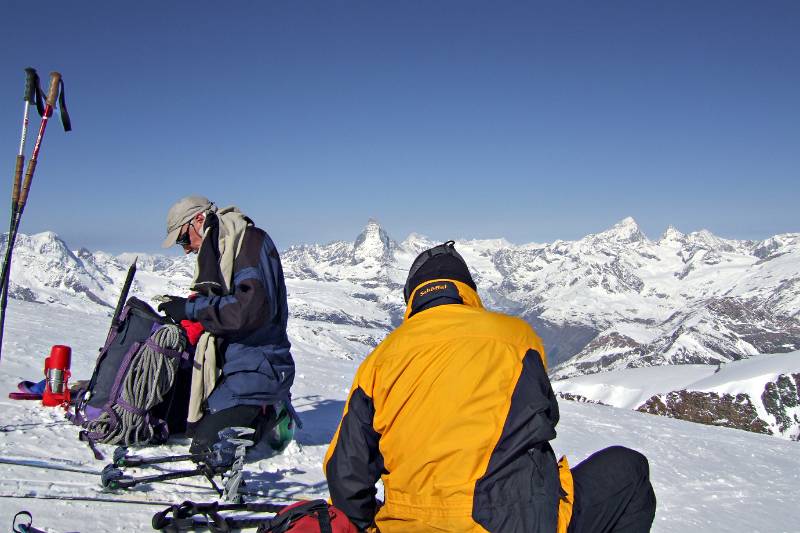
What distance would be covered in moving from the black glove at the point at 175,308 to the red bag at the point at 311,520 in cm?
305

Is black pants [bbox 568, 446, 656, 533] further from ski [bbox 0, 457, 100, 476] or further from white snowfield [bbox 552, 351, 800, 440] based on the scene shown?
white snowfield [bbox 552, 351, 800, 440]

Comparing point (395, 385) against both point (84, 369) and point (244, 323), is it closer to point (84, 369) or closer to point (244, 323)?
point (244, 323)

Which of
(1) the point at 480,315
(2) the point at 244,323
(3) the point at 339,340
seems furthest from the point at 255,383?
(3) the point at 339,340

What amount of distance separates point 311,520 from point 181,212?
3.86m

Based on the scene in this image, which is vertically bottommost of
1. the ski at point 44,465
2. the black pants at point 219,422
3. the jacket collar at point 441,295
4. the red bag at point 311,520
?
the ski at point 44,465

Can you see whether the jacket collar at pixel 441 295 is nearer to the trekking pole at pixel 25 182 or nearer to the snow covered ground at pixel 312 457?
the snow covered ground at pixel 312 457

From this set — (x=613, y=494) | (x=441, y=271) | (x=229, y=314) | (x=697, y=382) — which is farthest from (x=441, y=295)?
(x=697, y=382)

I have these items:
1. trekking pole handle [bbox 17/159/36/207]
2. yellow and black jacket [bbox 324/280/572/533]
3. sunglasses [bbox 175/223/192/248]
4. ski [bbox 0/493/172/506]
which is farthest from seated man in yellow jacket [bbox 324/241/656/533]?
trekking pole handle [bbox 17/159/36/207]

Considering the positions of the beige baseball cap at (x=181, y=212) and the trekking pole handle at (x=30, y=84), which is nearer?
the beige baseball cap at (x=181, y=212)

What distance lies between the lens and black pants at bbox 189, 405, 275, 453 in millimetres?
5516

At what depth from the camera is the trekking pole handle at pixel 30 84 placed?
22.0 feet

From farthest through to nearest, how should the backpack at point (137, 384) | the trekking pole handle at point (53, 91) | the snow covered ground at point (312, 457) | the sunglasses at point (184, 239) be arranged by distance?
the trekking pole handle at point (53, 91)
the sunglasses at point (184, 239)
the backpack at point (137, 384)
the snow covered ground at point (312, 457)

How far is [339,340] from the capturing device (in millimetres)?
185000

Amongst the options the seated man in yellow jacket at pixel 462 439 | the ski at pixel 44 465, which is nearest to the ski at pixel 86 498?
the ski at pixel 44 465
